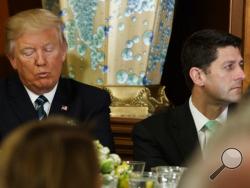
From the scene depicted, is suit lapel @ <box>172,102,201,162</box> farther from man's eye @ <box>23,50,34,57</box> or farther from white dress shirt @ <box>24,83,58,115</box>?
man's eye @ <box>23,50,34,57</box>

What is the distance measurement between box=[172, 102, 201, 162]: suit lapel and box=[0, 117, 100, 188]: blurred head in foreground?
179 cm

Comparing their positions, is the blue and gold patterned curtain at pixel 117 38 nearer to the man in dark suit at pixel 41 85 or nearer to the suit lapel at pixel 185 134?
the man in dark suit at pixel 41 85

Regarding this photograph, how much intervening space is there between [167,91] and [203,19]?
46 centimetres

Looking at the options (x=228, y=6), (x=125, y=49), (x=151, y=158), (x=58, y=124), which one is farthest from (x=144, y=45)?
(x=58, y=124)

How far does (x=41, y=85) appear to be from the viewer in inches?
111

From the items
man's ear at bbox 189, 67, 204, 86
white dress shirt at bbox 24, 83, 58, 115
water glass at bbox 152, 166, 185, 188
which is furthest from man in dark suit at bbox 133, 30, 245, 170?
water glass at bbox 152, 166, 185, 188

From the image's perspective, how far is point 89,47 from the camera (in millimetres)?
3414

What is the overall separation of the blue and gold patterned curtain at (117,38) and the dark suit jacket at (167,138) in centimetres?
74

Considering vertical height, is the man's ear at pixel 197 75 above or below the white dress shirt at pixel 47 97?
above

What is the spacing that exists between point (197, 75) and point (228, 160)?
2042 millimetres

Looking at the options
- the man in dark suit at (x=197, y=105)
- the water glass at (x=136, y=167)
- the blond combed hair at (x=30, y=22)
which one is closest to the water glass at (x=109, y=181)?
the water glass at (x=136, y=167)

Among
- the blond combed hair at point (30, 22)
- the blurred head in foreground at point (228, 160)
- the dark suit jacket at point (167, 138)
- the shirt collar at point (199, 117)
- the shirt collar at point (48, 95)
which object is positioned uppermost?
the blurred head in foreground at point (228, 160)

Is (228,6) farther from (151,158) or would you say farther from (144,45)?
(151,158)

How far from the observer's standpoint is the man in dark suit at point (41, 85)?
2795 millimetres
